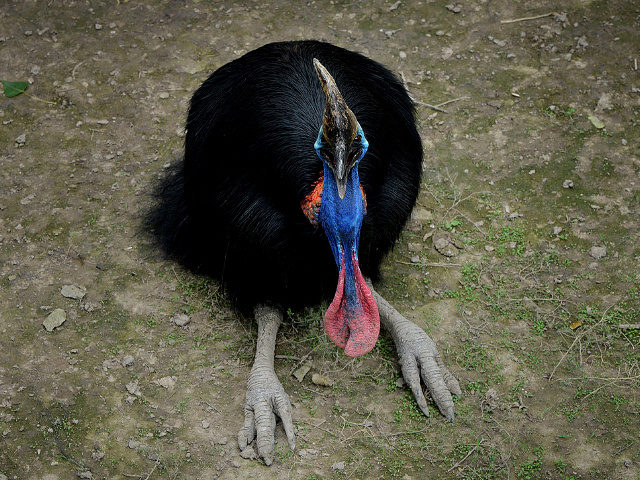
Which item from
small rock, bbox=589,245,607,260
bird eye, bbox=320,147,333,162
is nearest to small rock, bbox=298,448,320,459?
bird eye, bbox=320,147,333,162

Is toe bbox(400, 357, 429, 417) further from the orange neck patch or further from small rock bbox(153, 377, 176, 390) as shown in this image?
small rock bbox(153, 377, 176, 390)

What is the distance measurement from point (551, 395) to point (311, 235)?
1493 millimetres

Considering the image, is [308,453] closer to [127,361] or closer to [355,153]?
[127,361]

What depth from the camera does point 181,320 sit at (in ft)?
14.4

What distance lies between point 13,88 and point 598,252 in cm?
420

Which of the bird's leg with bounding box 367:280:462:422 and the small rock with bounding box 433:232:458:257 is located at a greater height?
the small rock with bounding box 433:232:458:257

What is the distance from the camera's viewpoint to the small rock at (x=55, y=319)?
432 cm

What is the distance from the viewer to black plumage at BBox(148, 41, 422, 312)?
3805mm

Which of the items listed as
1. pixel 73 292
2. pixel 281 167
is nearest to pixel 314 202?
pixel 281 167

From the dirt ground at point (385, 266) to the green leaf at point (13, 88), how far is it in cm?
7

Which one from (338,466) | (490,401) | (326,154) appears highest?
(326,154)

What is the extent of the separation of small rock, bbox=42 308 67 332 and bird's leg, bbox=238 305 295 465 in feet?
3.67

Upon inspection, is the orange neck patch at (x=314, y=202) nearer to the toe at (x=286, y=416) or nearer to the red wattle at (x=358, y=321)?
the red wattle at (x=358, y=321)

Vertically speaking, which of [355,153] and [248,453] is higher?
[355,153]
